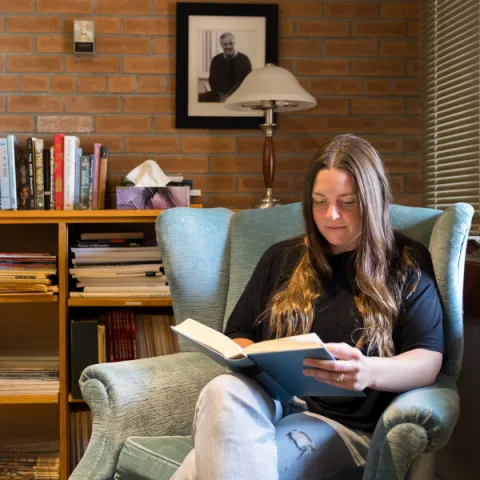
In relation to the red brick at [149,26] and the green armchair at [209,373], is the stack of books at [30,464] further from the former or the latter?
the red brick at [149,26]

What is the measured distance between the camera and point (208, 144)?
278 cm

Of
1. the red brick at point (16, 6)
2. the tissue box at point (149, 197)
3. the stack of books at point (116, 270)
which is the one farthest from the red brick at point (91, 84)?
the stack of books at point (116, 270)

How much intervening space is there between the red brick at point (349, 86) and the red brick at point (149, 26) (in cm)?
66

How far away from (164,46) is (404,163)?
1.01 meters

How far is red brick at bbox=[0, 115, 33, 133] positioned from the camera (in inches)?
107

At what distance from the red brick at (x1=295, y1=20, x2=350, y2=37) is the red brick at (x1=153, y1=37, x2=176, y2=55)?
472 mm

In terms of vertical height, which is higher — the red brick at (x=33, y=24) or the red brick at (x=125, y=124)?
the red brick at (x=33, y=24)

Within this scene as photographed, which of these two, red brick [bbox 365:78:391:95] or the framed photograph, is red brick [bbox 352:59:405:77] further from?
the framed photograph

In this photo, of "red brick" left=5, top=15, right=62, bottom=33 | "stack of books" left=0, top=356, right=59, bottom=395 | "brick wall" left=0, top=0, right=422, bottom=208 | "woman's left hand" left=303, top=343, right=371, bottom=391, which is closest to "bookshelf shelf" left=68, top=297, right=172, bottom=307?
"stack of books" left=0, top=356, right=59, bottom=395

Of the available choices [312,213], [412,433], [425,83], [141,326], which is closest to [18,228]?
[141,326]

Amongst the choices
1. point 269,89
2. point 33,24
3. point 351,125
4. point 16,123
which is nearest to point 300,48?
point 351,125

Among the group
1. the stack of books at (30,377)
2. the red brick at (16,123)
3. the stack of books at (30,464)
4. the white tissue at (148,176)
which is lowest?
the stack of books at (30,464)

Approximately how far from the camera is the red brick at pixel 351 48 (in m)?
2.80

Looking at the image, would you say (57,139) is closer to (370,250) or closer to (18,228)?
(18,228)
